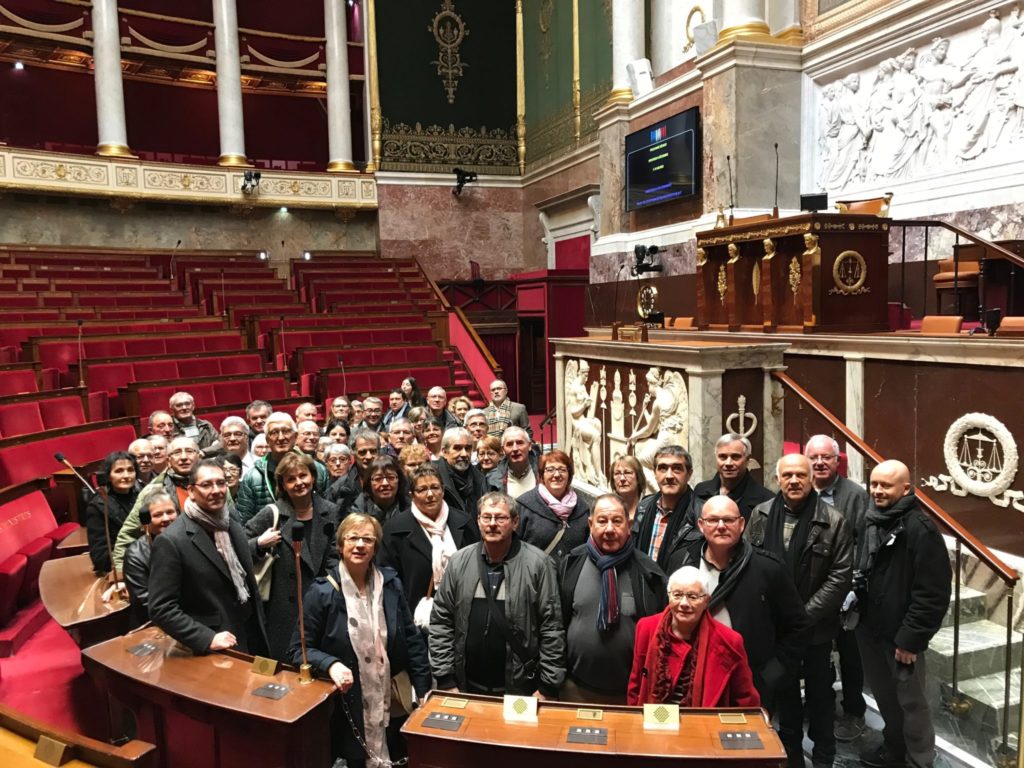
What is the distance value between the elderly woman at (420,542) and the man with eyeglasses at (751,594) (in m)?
0.99

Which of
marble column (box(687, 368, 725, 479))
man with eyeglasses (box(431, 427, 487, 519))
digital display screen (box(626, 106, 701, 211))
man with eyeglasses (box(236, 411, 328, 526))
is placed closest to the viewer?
man with eyeglasses (box(236, 411, 328, 526))

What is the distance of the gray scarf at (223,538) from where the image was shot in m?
2.58

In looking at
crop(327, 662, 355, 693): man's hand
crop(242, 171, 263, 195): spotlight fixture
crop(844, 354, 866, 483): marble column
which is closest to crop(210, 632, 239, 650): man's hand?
crop(327, 662, 355, 693): man's hand

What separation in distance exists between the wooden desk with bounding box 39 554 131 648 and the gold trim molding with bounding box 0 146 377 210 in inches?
417

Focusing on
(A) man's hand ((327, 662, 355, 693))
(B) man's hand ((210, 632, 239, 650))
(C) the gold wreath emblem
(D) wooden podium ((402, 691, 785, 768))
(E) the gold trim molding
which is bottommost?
(D) wooden podium ((402, 691, 785, 768))

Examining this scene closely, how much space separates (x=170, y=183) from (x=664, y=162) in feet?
27.9

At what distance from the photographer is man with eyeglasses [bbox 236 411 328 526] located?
3316 mm

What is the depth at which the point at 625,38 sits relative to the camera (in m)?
10.6

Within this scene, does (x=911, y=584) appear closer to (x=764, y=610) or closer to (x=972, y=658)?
(x=764, y=610)

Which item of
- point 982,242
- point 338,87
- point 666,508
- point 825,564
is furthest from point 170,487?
point 338,87

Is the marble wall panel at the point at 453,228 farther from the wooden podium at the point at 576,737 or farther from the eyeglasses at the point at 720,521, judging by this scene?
the wooden podium at the point at 576,737

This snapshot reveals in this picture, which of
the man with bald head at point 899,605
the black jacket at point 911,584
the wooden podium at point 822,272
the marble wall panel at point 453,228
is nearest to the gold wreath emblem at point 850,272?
the wooden podium at point 822,272

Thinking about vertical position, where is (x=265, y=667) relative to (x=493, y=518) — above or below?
below

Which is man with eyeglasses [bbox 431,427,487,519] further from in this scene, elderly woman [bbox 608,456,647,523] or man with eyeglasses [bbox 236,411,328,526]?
elderly woman [bbox 608,456,647,523]
